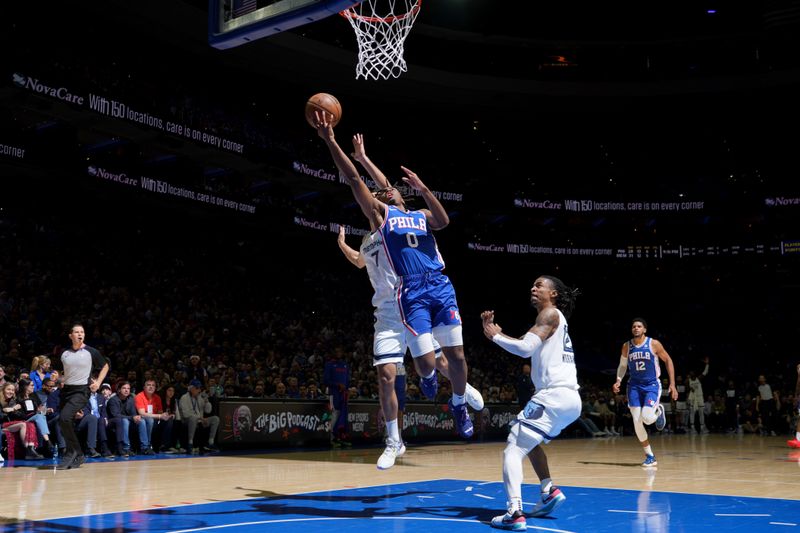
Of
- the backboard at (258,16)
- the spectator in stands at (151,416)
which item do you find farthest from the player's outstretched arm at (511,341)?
the spectator in stands at (151,416)

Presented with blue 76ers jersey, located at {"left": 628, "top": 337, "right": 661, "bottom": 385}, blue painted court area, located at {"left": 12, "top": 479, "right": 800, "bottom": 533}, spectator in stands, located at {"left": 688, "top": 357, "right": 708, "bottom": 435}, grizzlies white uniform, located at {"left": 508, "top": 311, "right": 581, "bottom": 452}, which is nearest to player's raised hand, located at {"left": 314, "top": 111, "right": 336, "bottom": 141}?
grizzlies white uniform, located at {"left": 508, "top": 311, "right": 581, "bottom": 452}

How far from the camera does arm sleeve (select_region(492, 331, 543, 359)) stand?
5773mm

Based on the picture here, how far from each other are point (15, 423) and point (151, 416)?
7.01ft

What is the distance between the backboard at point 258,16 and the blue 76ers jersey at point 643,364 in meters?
7.34

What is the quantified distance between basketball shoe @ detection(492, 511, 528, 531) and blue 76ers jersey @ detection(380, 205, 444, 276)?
2.29 metres

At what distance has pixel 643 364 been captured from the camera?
11609mm

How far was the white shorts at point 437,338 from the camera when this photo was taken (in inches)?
273

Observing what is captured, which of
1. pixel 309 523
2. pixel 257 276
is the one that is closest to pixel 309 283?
pixel 257 276

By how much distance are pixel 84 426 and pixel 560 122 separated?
2784 cm

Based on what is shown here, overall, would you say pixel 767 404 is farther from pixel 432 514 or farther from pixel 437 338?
pixel 432 514

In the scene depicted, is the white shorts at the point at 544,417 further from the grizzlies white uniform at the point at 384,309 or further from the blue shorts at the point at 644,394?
the blue shorts at the point at 644,394


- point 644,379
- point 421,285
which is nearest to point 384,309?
point 421,285

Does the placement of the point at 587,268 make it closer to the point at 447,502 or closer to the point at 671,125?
the point at 671,125

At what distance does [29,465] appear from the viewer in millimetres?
11055
